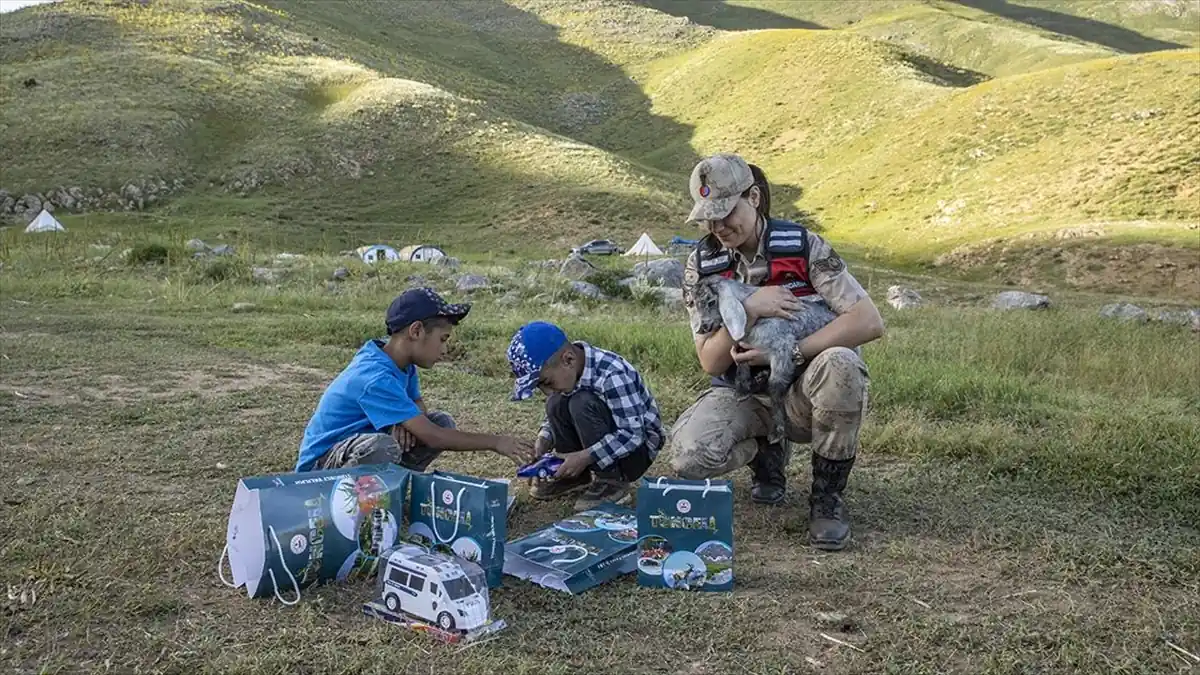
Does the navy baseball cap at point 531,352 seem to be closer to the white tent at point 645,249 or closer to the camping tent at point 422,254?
the camping tent at point 422,254

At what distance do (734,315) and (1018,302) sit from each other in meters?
13.0

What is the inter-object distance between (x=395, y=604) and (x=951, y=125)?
41.5 meters

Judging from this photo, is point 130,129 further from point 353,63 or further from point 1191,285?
point 1191,285

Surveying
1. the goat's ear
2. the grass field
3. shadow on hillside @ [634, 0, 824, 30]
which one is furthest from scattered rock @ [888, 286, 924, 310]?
shadow on hillside @ [634, 0, 824, 30]

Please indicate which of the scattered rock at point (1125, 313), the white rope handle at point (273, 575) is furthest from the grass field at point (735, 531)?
the scattered rock at point (1125, 313)

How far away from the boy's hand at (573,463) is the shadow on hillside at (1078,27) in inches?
4652

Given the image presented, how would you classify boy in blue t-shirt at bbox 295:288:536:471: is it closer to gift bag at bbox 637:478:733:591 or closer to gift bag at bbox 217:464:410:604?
gift bag at bbox 217:464:410:604

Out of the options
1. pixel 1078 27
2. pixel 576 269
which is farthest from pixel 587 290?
pixel 1078 27

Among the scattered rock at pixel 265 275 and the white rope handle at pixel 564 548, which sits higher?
the white rope handle at pixel 564 548

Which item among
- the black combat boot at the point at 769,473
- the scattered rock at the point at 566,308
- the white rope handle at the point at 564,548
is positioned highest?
the white rope handle at the point at 564,548

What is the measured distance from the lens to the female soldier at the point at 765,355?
371 centimetres

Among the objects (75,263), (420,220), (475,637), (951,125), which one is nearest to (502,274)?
(75,263)

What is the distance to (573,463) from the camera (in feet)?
12.9

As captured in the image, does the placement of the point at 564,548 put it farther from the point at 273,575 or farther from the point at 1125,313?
the point at 1125,313
